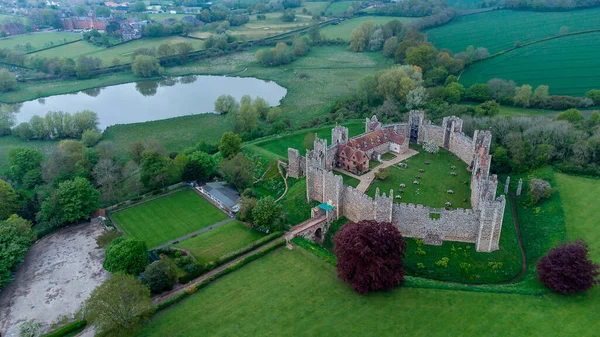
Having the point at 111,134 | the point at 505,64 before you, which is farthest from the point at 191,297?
the point at 505,64

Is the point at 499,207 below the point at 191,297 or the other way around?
the other way around

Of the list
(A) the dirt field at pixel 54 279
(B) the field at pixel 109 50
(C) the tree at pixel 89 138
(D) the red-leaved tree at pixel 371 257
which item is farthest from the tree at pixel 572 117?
(B) the field at pixel 109 50

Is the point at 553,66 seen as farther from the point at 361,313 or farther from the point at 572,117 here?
the point at 361,313

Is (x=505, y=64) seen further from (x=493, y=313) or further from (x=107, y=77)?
(x=107, y=77)

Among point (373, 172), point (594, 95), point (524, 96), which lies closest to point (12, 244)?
point (373, 172)

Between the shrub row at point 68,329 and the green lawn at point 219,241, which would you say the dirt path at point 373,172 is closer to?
the green lawn at point 219,241

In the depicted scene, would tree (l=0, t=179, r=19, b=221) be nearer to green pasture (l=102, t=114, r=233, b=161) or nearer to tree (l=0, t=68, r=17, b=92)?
green pasture (l=102, t=114, r=233, b=161)
